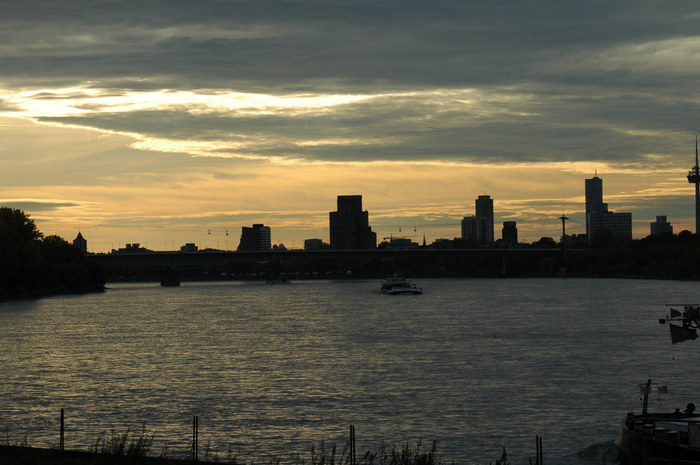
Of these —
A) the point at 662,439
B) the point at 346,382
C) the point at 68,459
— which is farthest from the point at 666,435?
the point at 346,382

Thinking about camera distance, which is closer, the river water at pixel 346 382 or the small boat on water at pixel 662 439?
the small boat on water at pixel 662 439

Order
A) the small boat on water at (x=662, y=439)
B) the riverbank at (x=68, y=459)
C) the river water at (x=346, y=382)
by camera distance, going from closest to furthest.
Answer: the riverbank at (x=68, y=459)
the small boat on water at (x=662, y=439)
the river water at (x=346, y=382)

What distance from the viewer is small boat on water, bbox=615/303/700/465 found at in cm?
3553

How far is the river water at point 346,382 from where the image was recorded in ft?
144

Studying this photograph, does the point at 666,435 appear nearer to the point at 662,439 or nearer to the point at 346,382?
the point at 662,439

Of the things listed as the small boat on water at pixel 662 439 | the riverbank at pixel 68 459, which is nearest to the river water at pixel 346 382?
the small boat on water at pixel 662 439

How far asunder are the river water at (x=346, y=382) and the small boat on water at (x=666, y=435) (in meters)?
3.22

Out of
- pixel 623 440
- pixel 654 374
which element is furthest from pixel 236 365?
pixel 623 440

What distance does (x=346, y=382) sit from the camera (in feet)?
199

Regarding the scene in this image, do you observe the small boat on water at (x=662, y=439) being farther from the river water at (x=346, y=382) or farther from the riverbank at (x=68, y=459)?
the riverbank at (x=68, y=459)

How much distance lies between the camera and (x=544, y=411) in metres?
49.7

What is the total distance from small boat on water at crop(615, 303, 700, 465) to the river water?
10.6ft

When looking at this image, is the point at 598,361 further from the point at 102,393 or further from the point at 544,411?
the point at 102,393

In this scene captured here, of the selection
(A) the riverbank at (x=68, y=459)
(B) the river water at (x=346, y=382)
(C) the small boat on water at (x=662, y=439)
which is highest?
(A) the riverbank at (x=68, y=459)
